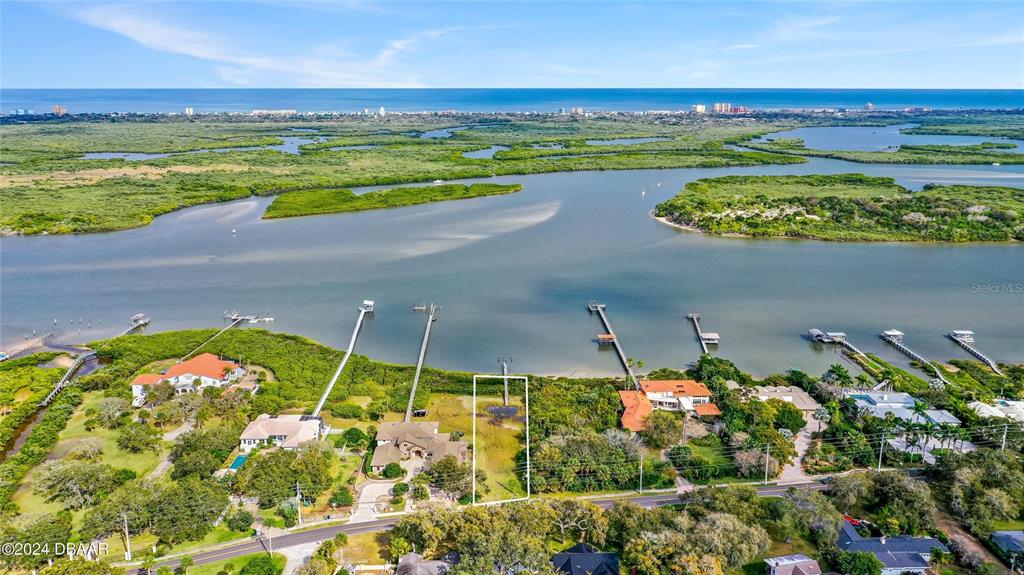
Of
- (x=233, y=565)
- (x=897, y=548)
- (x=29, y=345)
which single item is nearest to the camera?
(x=233, y=565)

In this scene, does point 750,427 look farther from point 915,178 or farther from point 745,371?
point 915,178

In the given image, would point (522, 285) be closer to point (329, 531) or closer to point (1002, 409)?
point (329, 531)

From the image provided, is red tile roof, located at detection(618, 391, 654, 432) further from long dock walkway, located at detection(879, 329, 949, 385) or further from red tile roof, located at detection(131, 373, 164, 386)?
red tile roof, located at detection(131, 373, 164, 386)

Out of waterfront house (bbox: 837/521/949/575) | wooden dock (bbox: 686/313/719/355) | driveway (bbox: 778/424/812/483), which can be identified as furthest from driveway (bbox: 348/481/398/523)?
wooden dock (bbox: 686/313/719/355)

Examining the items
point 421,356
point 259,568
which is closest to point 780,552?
point 259,568

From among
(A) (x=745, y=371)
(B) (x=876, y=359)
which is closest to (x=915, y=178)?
(B) (x=876, y=359)

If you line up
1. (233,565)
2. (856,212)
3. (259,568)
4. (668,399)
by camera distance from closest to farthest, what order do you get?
(259,568) → (233,565) → (668,399) → (856,212)

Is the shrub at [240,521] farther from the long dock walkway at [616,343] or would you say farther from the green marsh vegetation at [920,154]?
the green marsh vegetation at [920,154]
